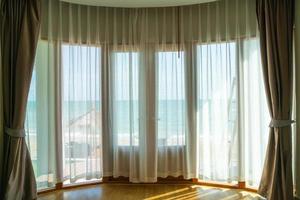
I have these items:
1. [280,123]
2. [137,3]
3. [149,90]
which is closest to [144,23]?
[137,3]

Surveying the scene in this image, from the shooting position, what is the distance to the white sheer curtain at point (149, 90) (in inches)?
159

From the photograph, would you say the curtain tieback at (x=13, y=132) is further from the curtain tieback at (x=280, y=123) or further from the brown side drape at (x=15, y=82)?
the curtain tieback at (x=280, y=123)

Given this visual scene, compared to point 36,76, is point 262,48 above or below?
above

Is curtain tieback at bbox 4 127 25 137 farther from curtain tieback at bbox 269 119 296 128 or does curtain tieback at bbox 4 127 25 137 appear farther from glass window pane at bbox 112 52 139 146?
curtain tieback at bbox 269 119 296 128

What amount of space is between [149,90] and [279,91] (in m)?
1.87

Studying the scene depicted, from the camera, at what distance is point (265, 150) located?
145 inches

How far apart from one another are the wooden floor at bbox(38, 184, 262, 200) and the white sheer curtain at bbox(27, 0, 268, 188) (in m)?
0.17

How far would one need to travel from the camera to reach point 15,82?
10.9 ft

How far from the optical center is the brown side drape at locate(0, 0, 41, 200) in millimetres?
3278

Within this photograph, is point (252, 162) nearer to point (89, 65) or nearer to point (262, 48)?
point (262, 48)

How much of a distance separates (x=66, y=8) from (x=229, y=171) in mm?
3397

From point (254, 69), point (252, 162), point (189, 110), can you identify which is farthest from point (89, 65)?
point (252, 162)

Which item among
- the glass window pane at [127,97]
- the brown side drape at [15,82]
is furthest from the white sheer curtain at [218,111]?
the brown side drape at [15,82]

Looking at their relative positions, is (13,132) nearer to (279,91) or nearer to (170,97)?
(170,97)
